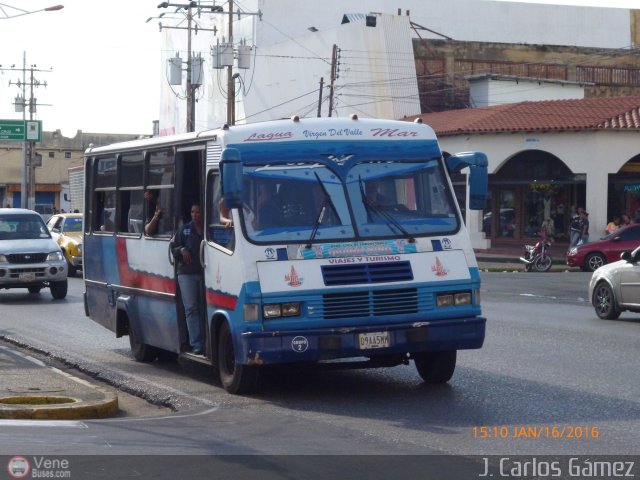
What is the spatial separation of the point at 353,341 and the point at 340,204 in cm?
134

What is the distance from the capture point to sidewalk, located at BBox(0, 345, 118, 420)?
1036 centimetres

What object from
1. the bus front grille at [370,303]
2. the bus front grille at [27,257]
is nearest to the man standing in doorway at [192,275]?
the bus front grille at [370,303]

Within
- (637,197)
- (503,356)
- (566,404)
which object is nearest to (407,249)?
(566,404)

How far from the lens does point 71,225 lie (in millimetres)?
34188

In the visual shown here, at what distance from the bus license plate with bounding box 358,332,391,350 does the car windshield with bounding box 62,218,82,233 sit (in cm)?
2433

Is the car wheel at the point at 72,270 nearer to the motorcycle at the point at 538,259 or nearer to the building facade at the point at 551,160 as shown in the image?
the motorcycle at the point at 538,259

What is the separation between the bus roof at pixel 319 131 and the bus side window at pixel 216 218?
46 cm

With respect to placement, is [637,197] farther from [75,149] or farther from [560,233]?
[75,149]

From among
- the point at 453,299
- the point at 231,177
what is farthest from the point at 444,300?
the point at 231,177

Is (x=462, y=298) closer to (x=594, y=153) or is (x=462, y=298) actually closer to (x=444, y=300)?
(x=444, y=300)

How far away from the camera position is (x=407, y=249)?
1111 centimetres

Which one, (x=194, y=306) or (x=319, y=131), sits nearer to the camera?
(x=319, y=131)

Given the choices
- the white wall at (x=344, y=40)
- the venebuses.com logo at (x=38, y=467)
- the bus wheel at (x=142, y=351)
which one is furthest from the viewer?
the white wall at (x=344, y=40)

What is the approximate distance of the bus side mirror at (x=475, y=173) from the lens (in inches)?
461
